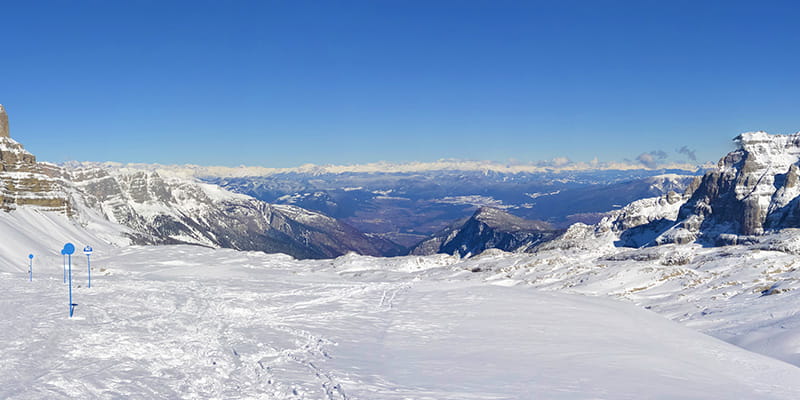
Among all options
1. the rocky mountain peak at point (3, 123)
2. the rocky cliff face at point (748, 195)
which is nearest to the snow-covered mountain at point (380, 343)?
the rocky cliff face at point (748, 195)

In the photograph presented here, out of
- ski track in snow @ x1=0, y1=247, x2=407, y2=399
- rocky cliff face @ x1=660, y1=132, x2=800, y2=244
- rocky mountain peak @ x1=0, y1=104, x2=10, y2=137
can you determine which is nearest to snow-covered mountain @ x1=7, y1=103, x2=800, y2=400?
ski track in snow @ x1=0, y1=247, x2=407, y2=399

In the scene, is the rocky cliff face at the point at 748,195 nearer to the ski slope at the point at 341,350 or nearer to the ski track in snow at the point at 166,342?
the ski slope at the point at 341,350

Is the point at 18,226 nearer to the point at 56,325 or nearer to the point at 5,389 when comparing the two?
the point at 56,325

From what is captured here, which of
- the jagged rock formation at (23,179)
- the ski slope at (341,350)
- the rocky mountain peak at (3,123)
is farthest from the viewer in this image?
the rocky mountain peak at (3,123)

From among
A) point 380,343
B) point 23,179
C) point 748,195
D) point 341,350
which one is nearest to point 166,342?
point 341,350

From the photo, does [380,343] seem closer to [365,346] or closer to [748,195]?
[365,346]

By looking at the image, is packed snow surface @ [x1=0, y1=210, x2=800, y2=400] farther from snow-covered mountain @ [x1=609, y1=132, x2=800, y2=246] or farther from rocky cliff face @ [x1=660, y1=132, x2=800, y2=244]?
rocky cliff face @ [x1=660, y1=132, x2=800, y2=244]
